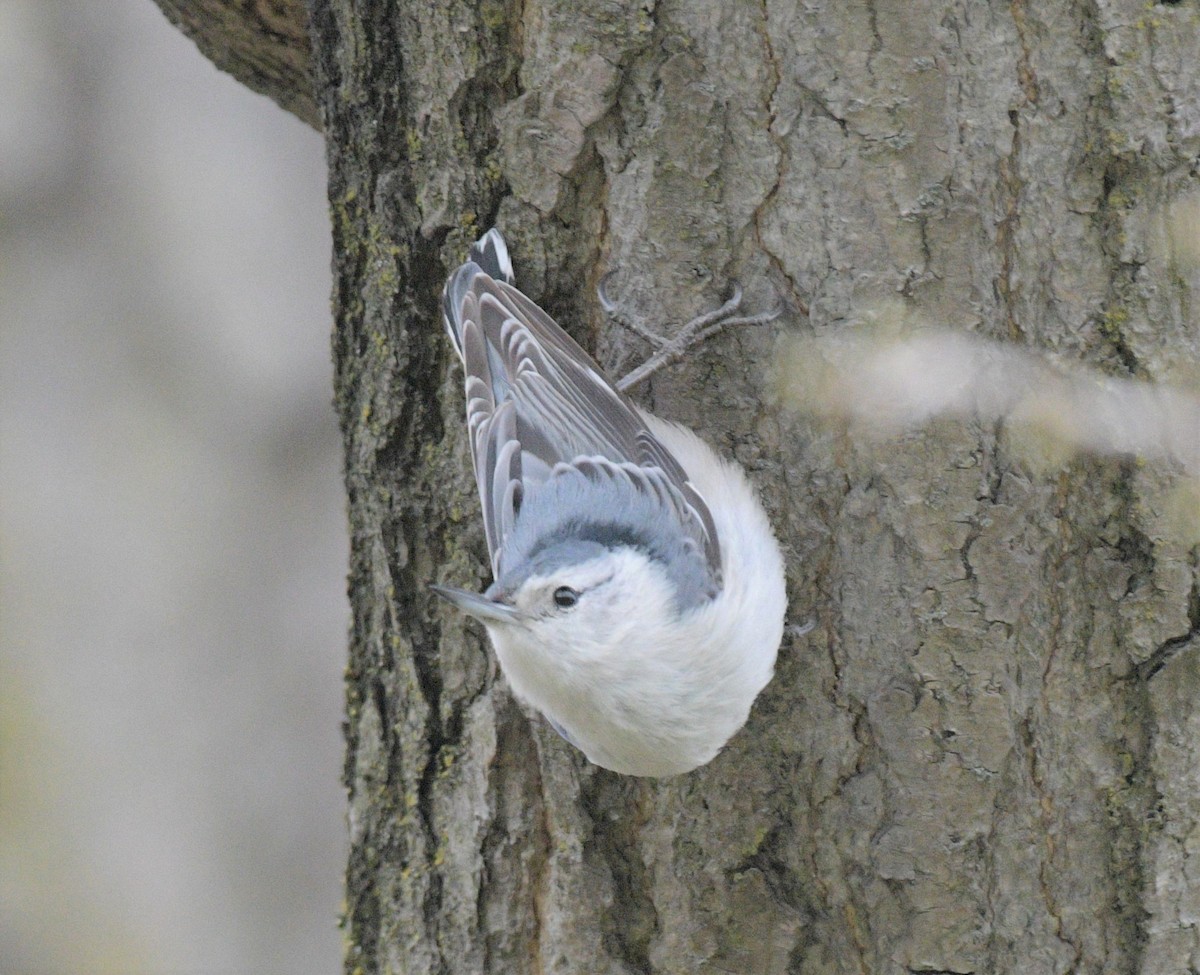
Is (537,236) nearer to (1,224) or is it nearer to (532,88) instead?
(532,88)

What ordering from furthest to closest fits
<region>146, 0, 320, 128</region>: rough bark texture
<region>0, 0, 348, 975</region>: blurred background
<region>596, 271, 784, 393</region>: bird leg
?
<region>0, 0, 348, 975</region>: blurred background, <region>146, 0, 320, 128</region>: rough bark texture, <region>596, 271, 784, 393</region>: bird leg

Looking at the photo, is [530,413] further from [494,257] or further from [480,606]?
[480,606]

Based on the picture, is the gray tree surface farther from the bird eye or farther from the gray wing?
the bird eye

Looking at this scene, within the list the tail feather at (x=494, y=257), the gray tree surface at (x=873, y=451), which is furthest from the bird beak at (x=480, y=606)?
the tail feather at (x=494, y=257)

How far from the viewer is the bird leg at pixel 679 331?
164 cm

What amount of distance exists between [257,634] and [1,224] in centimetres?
162

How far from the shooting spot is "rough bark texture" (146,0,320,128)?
2037 mm

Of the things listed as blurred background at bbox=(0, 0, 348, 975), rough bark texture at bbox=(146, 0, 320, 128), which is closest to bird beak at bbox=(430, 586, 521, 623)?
rough bark texture at bbox=(146, 0, 320, 128)

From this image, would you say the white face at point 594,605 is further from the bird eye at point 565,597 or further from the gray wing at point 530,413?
the gray wing at point 530,413

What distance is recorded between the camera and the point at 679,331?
5.51 ft

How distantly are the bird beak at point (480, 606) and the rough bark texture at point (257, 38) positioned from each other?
1037 millimetres

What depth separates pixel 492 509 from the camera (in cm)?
177

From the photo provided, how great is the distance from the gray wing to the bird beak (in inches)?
7.3

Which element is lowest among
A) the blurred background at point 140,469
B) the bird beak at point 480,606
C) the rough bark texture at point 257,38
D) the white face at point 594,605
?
the blurred background at point 140,469
